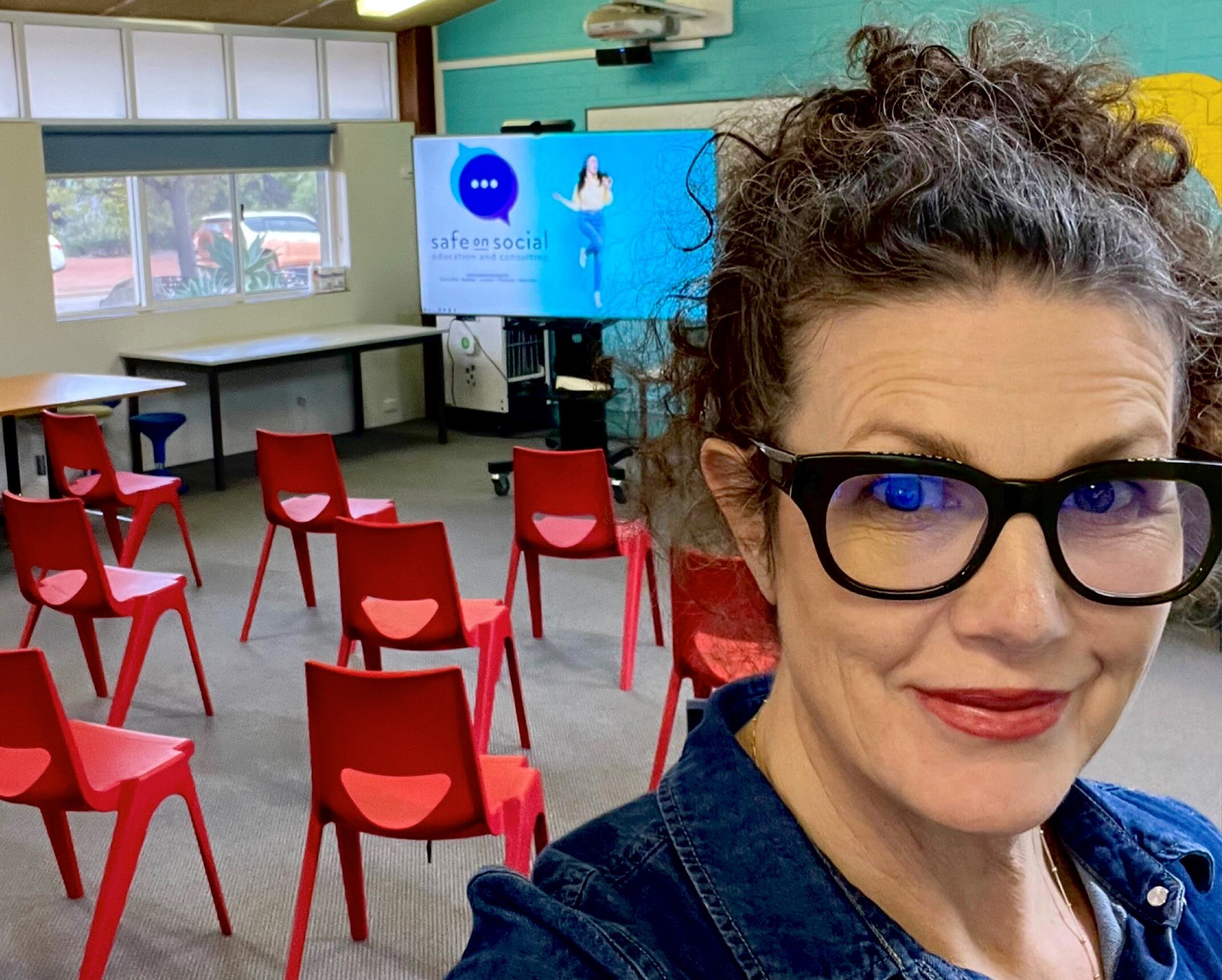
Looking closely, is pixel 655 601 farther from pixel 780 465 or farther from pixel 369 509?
pixel 780 465

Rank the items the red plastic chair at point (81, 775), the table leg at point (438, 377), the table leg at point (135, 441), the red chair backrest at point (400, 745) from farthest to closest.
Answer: the table leg at point (438, 377)
the table leg at point (135, 441)
the red plastic chair at point (81, 775)
the red chair backrest at point (400, 745)

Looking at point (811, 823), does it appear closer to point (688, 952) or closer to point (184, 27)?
point (688, 952)

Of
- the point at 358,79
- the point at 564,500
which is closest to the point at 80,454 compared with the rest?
the point at 564,500

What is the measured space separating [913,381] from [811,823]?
0.33 m

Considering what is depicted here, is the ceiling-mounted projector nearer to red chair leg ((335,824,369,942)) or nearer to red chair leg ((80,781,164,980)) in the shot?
red chair leg ((335,824,369,942))

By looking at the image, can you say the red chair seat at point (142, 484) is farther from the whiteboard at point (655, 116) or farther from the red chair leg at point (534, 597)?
the whiteboard at point (655, 116)

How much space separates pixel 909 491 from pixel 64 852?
336 cm

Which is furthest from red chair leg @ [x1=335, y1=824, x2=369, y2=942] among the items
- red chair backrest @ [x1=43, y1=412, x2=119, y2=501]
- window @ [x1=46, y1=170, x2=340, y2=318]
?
window @ [x1=46, y1=170, x2=340, y2=318]

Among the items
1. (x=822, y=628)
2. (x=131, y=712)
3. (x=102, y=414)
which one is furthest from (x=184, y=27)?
(x=822, y=628)

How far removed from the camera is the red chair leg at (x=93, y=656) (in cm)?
497

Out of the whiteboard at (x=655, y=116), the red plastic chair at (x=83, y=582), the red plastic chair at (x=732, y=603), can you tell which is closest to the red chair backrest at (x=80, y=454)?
the red plastic chair at (x=83, y=582)

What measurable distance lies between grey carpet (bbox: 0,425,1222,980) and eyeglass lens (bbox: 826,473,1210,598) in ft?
8.90

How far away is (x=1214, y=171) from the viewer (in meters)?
6.51

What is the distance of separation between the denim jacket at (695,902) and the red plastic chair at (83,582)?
12.8ft
